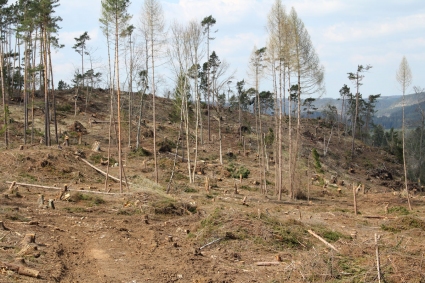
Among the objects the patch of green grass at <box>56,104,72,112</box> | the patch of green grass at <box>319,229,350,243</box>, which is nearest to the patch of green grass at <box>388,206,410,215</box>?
the patch of green grass at <box>319,229,350,243</box>

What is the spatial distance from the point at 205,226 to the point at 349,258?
4.34 meters

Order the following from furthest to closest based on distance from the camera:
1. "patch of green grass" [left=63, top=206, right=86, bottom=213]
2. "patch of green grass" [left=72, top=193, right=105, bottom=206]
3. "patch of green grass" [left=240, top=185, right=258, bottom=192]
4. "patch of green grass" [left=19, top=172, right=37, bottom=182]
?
"patch of green grass" [left=240, top=185, right=258, bottom=192], "patch of green grass" [left=19, top=172, right=37, bottom=182], "patch of green grass" [left=72, top=193, right=105, bottom=206], "patch of green grass" [left=63, top=206, right=86, bottom=213]

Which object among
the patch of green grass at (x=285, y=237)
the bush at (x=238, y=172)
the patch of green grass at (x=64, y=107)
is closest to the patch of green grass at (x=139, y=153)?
the bush at (x=238, y=172)

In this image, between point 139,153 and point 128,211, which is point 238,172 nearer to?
point 139,153

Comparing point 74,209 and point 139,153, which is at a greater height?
point 139,153

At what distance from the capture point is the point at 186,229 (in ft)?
41.7

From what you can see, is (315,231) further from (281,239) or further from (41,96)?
(41,96)

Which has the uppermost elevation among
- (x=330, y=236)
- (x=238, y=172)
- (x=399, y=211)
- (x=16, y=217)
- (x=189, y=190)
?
(x=16, y=217)

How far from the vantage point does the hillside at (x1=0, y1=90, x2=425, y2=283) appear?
8453 mm

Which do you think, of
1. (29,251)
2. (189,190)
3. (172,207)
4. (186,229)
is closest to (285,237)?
(186,229)

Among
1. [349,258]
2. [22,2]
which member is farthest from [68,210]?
[22,2]

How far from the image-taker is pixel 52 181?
21.1 m

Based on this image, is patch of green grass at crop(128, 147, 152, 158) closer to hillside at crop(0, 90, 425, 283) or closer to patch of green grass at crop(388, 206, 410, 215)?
hillside at crop(0, 90, 425, 283)

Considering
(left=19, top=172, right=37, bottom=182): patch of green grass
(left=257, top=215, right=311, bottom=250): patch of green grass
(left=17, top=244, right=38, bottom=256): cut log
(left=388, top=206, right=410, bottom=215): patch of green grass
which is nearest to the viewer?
(left=17, top=244, right=38, bottom=256): cut log
